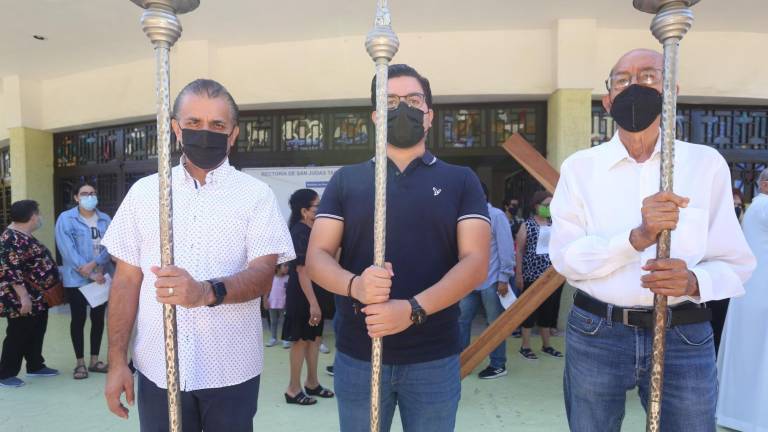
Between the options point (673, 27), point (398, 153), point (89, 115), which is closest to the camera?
point (673, 27)

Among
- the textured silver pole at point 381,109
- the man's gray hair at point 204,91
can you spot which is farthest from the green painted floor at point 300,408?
the textured silver pole at point 381,109

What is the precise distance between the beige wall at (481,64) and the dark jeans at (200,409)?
16.2 feet

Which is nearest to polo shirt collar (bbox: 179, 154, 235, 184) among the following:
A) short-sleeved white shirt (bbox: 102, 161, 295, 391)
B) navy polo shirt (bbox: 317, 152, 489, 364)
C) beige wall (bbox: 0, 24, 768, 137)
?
short-sleeved white shirt (bbox: 102, 161, 295, 391)

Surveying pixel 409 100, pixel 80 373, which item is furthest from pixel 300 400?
pixel 409 100

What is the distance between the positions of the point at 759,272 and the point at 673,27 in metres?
2.88

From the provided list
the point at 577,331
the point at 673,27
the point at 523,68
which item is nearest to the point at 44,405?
the point at 577,331

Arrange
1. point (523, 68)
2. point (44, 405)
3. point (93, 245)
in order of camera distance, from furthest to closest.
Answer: point (523, 68), point (93, 245), point (44, 405)

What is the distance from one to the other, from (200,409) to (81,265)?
369cm

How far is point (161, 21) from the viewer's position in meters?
1.21

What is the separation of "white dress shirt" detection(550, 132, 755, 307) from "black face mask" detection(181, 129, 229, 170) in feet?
4.04

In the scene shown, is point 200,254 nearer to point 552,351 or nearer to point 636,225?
point 636,225

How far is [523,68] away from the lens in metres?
6.08

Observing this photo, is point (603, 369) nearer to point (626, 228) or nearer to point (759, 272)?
point (626, 228)

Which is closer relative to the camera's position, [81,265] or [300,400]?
[300,400]
